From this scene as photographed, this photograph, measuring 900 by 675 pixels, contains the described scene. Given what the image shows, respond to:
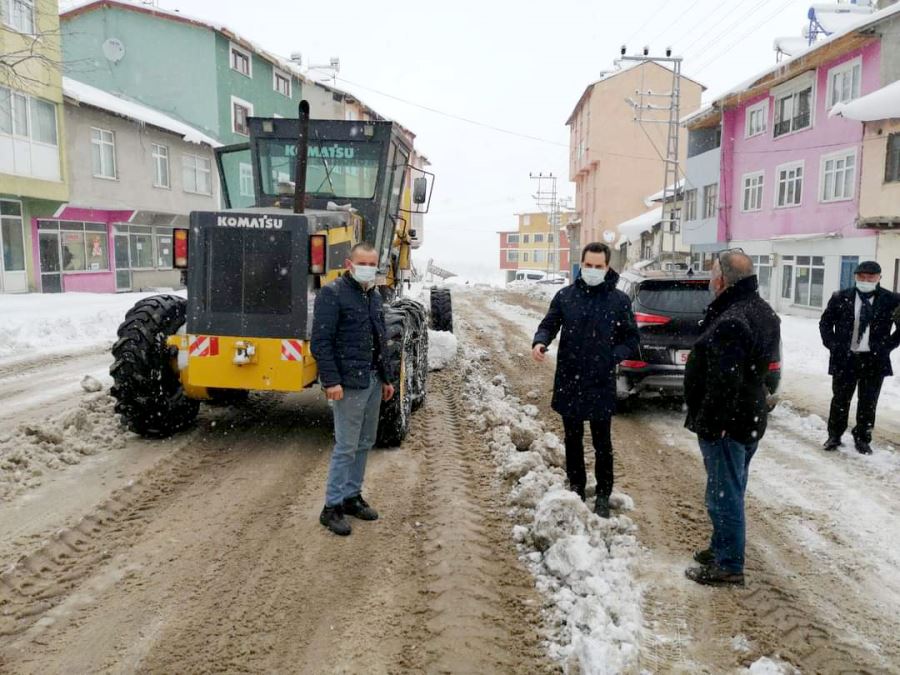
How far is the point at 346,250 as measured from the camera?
21.9 feet

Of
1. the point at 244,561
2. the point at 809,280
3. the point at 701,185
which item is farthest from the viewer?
the point at 701,185

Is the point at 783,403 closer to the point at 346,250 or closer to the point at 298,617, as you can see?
the point at 346,250

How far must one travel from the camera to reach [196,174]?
2889 cm

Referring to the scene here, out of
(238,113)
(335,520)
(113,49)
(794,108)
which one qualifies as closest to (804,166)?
(794,108)

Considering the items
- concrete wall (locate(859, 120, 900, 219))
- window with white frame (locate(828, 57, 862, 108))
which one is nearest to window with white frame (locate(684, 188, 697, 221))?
window with white frame (locate(828, 57, 862, 108))

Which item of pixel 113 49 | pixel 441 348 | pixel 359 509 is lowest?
pixel 359 509

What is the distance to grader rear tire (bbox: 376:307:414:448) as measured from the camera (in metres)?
5.93

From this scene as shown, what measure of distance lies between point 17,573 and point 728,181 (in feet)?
93.4

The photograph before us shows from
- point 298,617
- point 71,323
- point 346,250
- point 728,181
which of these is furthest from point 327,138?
point 728,181

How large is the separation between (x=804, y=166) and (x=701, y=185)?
27.0 feet

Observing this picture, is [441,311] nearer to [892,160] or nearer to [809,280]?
[892,160]

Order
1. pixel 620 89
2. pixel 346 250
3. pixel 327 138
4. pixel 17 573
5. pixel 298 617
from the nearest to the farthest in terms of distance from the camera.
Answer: pixel 298 617 < pixel 17 573 < pixel 346 250 < pixel 327 138 < pixel 620 89

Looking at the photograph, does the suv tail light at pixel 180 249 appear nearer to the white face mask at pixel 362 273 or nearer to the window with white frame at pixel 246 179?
the window with white frame at pixel 246 179

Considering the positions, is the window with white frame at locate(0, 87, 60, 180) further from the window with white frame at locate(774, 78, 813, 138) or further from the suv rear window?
the window with white frame at locate(774, 78, 813, 138)
